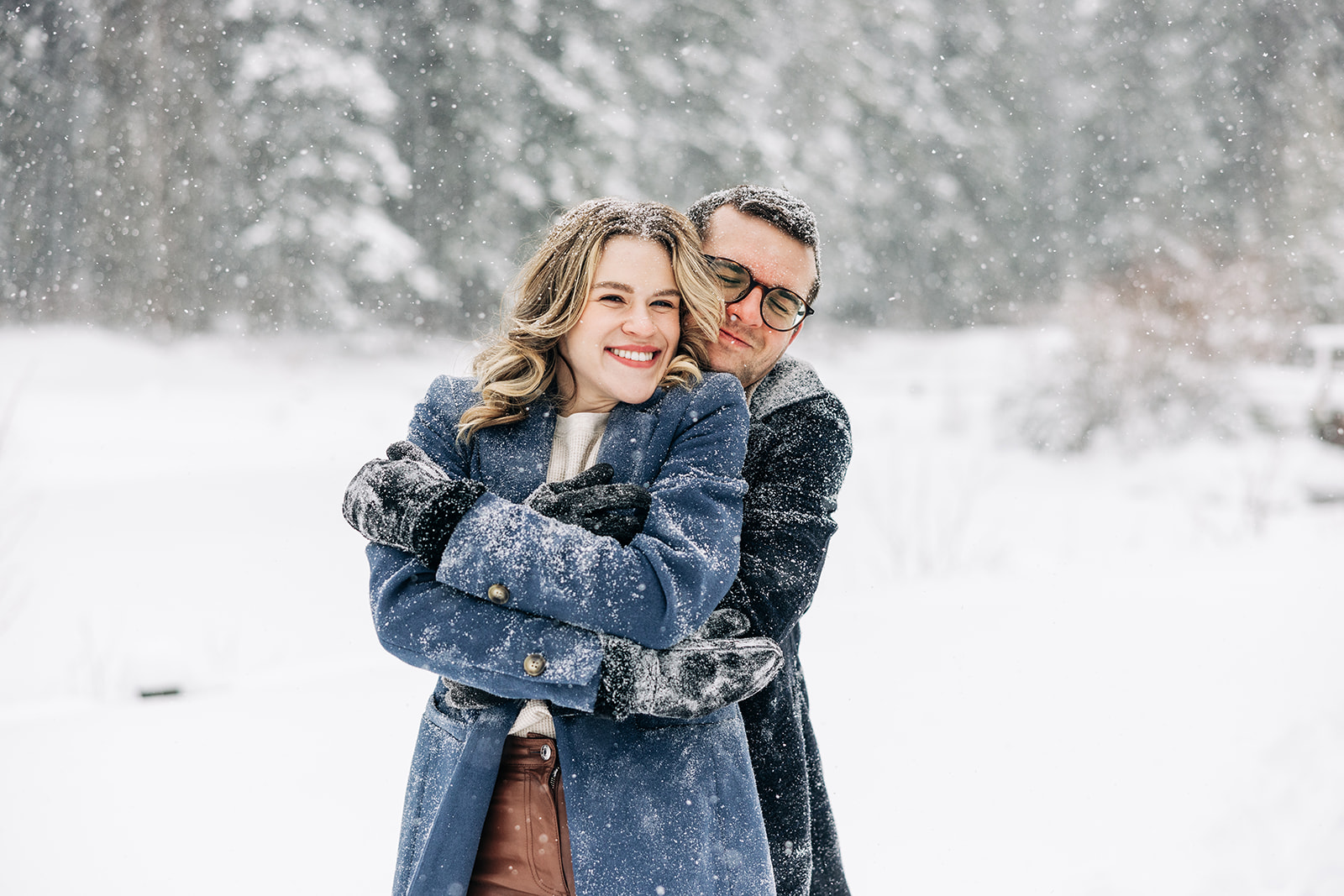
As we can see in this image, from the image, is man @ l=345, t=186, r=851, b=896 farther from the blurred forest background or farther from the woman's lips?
the blurred forest background

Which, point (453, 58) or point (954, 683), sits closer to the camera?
point (954, 683)

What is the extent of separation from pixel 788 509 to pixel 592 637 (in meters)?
0.40

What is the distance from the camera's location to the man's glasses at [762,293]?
5.64 feet

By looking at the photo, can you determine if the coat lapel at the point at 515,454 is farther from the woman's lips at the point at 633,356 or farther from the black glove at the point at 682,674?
the black glove at the point at 682,674

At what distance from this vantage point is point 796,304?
176 cm

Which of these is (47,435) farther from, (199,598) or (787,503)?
(787,503)

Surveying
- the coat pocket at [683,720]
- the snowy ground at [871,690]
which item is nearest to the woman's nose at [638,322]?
the coat pocket at [683,720]

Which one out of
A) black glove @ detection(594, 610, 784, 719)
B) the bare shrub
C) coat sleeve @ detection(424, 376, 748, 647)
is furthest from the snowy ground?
the bare shrub

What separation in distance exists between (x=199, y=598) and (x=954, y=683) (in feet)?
19.7

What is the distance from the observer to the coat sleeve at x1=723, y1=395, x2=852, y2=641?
1.42m

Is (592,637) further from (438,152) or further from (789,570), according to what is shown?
(438,152)

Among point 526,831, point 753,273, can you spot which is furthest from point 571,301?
point 526,831

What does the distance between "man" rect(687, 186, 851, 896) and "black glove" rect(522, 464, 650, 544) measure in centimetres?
19

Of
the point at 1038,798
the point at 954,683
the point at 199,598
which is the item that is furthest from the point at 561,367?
the point at 199,598
